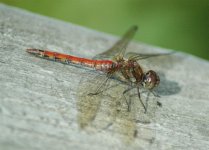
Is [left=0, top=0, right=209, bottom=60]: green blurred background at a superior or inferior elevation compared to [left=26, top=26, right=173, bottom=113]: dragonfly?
superior

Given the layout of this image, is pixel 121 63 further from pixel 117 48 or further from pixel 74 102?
pixel 74 102

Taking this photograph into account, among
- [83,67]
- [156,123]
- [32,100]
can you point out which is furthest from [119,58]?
[32,100]

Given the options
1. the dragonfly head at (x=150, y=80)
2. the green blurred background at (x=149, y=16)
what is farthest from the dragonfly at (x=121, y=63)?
the green blurred background at (x=149, y=16)

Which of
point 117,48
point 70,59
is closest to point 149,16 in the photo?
point 117,48

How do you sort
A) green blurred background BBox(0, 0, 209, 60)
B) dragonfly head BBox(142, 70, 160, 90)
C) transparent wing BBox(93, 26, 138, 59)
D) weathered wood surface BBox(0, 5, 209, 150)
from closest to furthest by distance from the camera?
weathered wood surface BBox(0, 5, 209, 150)
dragonfly head BBox(142, 70, 160, 90)
transparent wing BBox(93, 26, 138, 59)
green blurred background BBox(0, 0, 209, 60)

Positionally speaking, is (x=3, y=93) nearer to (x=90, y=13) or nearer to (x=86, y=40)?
(x=86, y=40)

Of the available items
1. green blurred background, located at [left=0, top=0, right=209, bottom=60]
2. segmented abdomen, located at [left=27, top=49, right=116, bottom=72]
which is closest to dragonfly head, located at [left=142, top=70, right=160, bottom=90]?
segmented abdomen, located at [left=27, top=49, right=116, bottom=72]

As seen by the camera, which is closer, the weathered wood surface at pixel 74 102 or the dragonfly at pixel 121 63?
the weathered wood surface at pixel 74 102

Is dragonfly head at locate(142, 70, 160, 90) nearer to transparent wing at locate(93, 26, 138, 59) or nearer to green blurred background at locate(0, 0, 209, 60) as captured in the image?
transparent wing at locate(93, 26, 138, 59)

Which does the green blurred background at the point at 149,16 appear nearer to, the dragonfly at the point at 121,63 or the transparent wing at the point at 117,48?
the dragonfly at the point at 121,63
